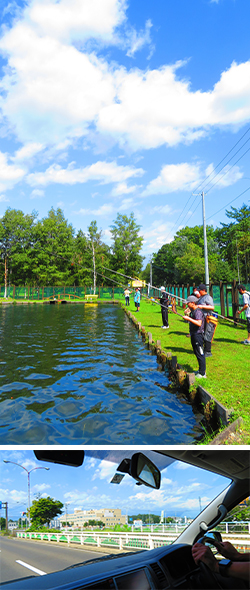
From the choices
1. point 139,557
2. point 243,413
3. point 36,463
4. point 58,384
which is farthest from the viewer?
point 58,384

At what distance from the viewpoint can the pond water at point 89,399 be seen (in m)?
6.13

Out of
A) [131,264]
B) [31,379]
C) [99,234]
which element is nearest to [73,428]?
[31,379]

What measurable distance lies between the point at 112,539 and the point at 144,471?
0.38 m

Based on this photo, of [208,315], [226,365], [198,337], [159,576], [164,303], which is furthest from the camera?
[164,303]

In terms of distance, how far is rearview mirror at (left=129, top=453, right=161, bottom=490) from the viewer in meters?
2.02

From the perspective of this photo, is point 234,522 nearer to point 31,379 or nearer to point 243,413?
point 243,413

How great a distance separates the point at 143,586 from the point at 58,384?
7.77 m

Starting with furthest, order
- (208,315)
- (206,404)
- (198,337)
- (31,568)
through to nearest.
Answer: (208,315)
(198,337)
(206,404)
(31,568)

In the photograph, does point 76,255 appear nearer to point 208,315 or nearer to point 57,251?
point 57,251

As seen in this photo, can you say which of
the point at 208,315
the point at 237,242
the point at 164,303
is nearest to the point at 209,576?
the point at 208,315

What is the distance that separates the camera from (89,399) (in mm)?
7977

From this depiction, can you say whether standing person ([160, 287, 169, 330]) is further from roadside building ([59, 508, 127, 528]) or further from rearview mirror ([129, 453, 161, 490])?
roadside building ([59, 508, 127, 528])

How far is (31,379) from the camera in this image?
9711mm

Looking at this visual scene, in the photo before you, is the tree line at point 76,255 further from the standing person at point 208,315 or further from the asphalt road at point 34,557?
the asphalt road at point 34,557
